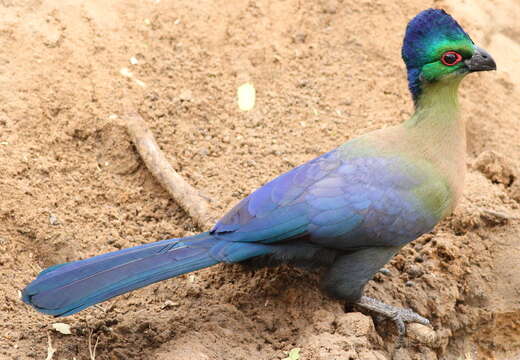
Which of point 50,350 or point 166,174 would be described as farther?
point 166,174

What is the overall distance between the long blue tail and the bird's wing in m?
0.15

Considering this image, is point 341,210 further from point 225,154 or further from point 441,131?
point 225,154

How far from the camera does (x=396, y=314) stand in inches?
154

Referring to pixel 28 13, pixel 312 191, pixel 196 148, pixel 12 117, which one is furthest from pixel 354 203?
pixel 28 13

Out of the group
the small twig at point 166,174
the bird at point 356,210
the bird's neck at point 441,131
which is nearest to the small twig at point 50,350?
the bird at point 356,210

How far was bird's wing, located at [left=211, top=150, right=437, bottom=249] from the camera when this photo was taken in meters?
3.66

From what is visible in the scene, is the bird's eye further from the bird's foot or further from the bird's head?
the bird's foot

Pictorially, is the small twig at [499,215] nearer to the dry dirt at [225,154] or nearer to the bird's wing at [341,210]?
the dry dirt at [225,154]

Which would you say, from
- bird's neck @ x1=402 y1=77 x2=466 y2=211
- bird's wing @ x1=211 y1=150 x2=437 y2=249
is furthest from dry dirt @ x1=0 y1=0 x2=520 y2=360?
bird's neck @ x1=402 y1=77 x2=466 y2=211

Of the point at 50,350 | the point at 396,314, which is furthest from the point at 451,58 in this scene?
the point at 50,350

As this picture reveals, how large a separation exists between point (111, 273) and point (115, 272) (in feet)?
0.07

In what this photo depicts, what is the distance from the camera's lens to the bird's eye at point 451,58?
3.83 metres

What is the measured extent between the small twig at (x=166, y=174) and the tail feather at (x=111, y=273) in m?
0.59

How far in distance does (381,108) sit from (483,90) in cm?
89
